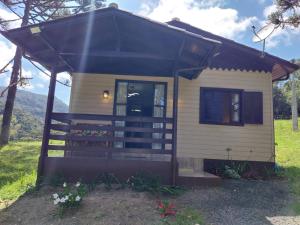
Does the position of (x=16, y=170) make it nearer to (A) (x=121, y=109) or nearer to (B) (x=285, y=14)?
(A) (x=121, y=109)

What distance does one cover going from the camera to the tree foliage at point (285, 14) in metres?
5.91

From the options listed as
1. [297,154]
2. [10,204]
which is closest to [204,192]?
[10,204]

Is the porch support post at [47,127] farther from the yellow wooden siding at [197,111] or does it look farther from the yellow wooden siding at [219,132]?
the yellow wooden siding at [219,132]

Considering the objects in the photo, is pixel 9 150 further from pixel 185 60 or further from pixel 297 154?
pixel 297 154

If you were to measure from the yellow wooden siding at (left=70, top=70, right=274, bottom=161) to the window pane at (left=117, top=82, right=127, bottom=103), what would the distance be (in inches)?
8.4

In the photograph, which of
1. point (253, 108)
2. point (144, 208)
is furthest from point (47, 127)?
point (253, 108)

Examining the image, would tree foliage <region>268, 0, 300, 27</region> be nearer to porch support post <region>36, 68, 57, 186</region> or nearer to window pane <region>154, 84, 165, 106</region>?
window pane <region>154, 84, 165, 106</region>

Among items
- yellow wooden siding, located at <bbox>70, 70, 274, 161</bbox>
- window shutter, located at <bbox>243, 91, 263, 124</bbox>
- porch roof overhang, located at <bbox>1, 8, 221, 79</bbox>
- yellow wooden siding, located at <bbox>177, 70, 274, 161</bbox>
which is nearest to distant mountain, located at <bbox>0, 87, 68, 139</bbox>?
yellow wooden siding, located at <bbox>70, 70, 274, 161</bbox>

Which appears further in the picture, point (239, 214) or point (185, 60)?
point (185, 60)

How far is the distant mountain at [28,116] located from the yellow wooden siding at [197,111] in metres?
1.47

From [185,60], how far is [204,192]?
10.9ft

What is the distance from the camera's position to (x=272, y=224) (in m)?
4.56

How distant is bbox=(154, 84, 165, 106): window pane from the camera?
9.09 metres

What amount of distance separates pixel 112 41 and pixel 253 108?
5119 mm
